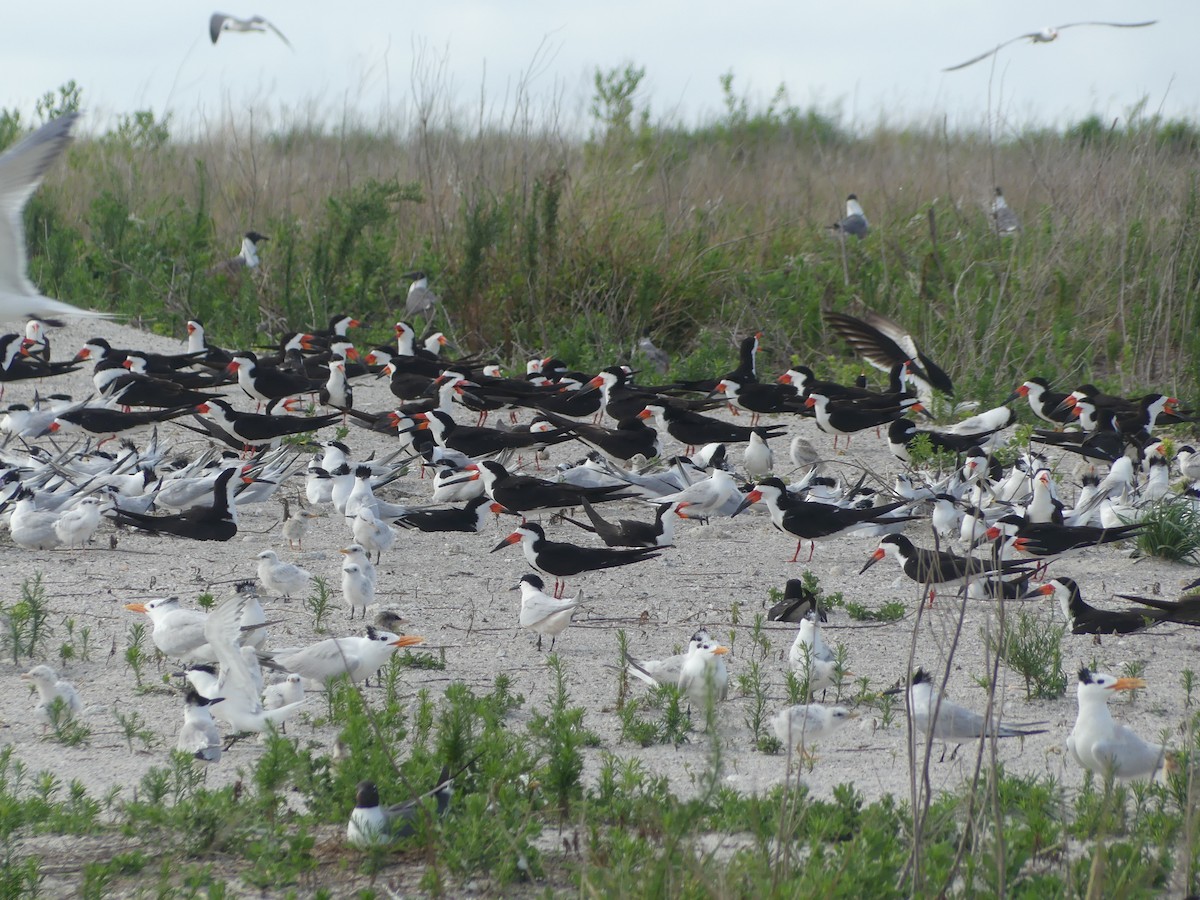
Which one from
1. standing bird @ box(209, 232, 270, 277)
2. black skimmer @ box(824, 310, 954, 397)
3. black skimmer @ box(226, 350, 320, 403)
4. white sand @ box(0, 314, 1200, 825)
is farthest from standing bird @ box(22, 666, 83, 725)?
standing bird @ box(209, 232, 270, 277)

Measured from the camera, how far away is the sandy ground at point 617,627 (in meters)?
4.41

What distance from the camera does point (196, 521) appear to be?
23.4 ft

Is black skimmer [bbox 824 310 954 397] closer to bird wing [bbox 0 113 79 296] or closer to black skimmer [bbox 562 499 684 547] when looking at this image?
black skimmer [bbox 562 499 684 547]

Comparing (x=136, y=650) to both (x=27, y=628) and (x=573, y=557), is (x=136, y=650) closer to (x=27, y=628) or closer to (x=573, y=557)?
(x=27, y=628)

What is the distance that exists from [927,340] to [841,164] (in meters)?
8.50

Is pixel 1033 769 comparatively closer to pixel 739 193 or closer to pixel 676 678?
pixel 676 678

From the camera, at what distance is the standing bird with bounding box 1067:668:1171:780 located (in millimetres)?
4047

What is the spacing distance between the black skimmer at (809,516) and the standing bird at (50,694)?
12.9 feet

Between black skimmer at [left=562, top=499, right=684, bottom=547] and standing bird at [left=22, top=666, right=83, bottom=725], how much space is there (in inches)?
130

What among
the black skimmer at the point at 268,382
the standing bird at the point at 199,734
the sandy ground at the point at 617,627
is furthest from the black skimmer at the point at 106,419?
the standing bird at the point at 199,734

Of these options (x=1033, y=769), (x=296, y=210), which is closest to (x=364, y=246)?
(x=296, y=210)

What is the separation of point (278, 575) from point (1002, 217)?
423 inches

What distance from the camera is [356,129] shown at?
53.8 ft

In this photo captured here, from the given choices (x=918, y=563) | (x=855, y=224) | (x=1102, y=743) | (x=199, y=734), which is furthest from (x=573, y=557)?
(x=855, y=224)
